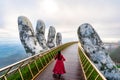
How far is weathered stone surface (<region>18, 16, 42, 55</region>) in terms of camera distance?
35.4m

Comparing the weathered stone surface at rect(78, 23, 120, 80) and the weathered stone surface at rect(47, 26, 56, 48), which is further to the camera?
the weathered stone surface at rect(47, 26, 56, 48)

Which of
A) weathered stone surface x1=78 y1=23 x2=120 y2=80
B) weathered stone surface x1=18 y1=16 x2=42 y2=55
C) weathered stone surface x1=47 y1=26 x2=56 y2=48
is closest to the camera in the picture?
weathered stone surface x1=78 y1=23 x2=120 y2=80

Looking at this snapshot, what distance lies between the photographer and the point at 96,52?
2703 centimetres

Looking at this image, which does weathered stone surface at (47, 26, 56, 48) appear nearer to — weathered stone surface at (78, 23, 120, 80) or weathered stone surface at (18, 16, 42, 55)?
weathered stone surface at (18, 16, 42, 55)

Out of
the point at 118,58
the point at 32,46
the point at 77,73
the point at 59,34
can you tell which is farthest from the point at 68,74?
the point at 118,58

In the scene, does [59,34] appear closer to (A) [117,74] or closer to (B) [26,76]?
(A) [117,74]

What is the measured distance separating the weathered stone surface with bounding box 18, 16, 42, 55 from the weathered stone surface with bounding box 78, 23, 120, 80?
384 inches

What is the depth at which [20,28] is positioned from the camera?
36594mm

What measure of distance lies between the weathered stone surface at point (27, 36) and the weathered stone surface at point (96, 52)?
32.0ft

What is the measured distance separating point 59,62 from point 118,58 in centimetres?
11348

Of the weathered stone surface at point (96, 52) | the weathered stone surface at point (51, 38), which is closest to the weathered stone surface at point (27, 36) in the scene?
the weathered stone surface at point (96, 52)

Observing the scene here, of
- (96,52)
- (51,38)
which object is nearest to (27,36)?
(96,52)

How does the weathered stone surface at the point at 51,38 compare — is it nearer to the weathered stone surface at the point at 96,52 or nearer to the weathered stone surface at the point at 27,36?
the weathered stone surface at the point at 27,36

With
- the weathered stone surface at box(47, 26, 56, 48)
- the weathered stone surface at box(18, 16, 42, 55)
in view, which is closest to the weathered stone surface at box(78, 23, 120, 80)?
the weathered stone surface at box(18, 16, 42, 55)
